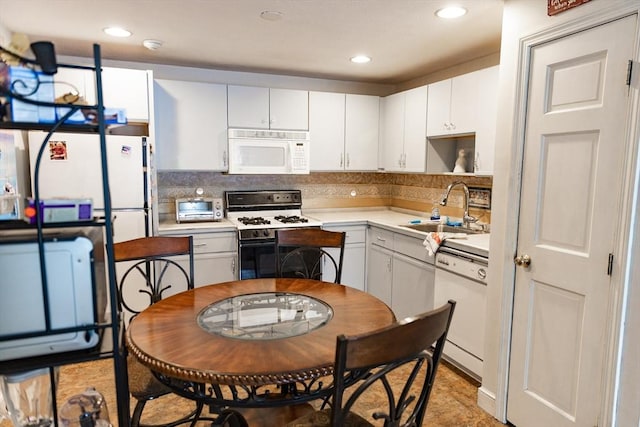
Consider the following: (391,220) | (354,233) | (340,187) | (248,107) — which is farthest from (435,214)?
(248,107)

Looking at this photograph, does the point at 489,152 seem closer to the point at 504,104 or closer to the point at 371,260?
the point at 504,104

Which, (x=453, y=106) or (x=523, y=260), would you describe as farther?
(x=453, y=106)

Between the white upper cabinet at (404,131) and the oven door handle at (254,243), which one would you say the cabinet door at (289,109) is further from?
the oven door handle at (254,243)

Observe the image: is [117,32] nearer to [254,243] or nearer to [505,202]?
[254,243]

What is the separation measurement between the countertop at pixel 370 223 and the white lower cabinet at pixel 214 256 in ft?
0.19

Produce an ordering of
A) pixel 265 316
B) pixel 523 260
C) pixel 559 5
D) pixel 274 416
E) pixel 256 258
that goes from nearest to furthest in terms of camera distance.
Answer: pixel 265 316 → pixel 559 5 → pixel 274 416 → pixel 523 260 → pixel 256 258

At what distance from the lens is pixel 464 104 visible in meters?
3.02

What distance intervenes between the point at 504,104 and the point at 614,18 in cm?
60

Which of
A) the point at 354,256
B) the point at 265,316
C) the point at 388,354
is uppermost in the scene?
the point at 388,354

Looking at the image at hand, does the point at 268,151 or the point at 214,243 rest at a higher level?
the point at 268,151

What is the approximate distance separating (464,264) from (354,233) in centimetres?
135

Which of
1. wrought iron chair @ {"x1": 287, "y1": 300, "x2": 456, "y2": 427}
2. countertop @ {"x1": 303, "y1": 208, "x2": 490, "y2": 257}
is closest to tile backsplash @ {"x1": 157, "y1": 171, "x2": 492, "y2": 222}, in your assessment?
countertop @ {"x1": 303, "y1": 208, "x2": 490, "y2": 257}

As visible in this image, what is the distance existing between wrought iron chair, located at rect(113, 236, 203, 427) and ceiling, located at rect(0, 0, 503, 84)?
1.14 m

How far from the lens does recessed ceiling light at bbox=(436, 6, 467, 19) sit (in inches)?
87.2
